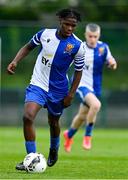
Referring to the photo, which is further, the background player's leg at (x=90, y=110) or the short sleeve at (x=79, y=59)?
the background player's leg at (x=90, y=110)

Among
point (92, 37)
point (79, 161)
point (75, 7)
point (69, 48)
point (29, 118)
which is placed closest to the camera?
point (29, 118)

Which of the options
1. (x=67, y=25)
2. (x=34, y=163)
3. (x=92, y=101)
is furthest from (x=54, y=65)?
(x=92, y=101)

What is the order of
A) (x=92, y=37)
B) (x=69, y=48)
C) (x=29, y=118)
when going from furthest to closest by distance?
(x=92, y=37) → (x=69, y=48) → (x=29, y=118)

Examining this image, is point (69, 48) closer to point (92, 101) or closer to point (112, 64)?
point (112, 64)

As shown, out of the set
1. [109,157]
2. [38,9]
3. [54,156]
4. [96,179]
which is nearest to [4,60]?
[38,9]

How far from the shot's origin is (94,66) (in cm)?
1761

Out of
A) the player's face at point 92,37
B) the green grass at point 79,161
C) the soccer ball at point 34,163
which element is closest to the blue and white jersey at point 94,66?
the player's face at point 92,37

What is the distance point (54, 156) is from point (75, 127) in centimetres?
488

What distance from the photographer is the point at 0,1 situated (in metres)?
41.0

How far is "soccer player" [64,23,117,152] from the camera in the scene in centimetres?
1709

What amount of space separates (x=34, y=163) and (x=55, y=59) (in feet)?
5.34

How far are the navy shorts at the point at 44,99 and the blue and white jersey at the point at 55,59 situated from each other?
76 millimetres

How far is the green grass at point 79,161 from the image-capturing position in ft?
36.6

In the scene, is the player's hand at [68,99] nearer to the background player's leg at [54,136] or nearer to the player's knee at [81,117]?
the background player's leg at [54,136]
